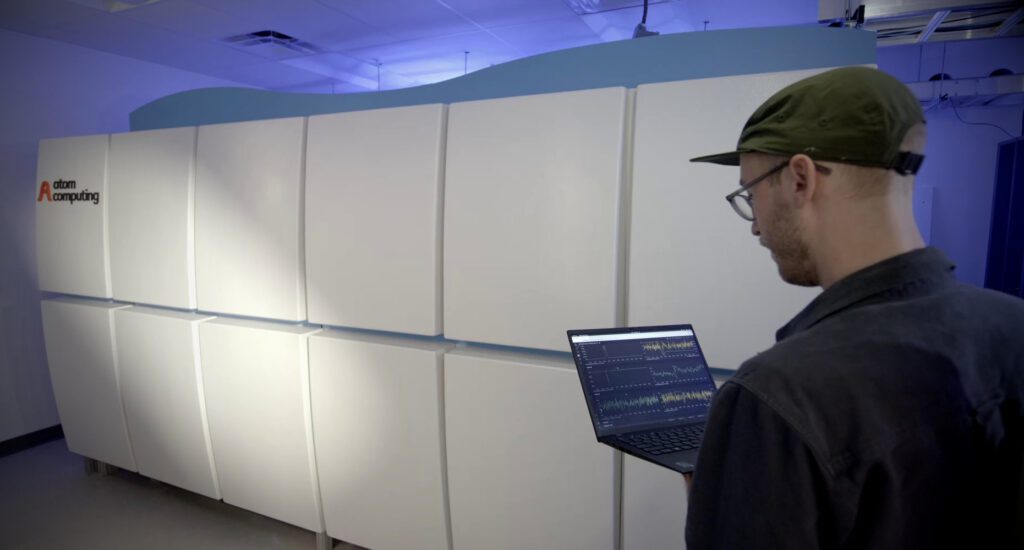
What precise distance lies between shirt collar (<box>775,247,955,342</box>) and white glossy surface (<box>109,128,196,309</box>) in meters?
2.78

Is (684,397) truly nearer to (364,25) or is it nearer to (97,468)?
(97,468)

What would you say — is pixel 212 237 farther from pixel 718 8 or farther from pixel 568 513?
pixel 718 8

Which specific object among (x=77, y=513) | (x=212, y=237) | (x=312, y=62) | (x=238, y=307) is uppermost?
(x=312, y=62)

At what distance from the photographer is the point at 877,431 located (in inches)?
23.4

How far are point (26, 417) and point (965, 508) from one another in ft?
16.9

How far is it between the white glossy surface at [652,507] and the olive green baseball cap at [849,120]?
4.19 feet

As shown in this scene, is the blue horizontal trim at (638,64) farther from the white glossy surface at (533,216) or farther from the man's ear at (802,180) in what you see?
the man's ear at (802,180)

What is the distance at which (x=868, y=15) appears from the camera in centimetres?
280

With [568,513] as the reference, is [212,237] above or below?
above

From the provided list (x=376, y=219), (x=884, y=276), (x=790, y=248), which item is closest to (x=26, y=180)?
(x=376, y=219)

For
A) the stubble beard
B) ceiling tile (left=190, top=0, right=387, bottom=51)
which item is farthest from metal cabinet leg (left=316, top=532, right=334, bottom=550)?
ceiling tile (left=190, top=0, right=387, bottom=51)

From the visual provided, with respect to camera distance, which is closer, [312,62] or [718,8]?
[718,8]

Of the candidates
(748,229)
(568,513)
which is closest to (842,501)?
(748,229)

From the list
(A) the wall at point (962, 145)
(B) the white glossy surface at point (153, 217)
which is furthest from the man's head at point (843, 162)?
(A) the wall at point (962, 145)
